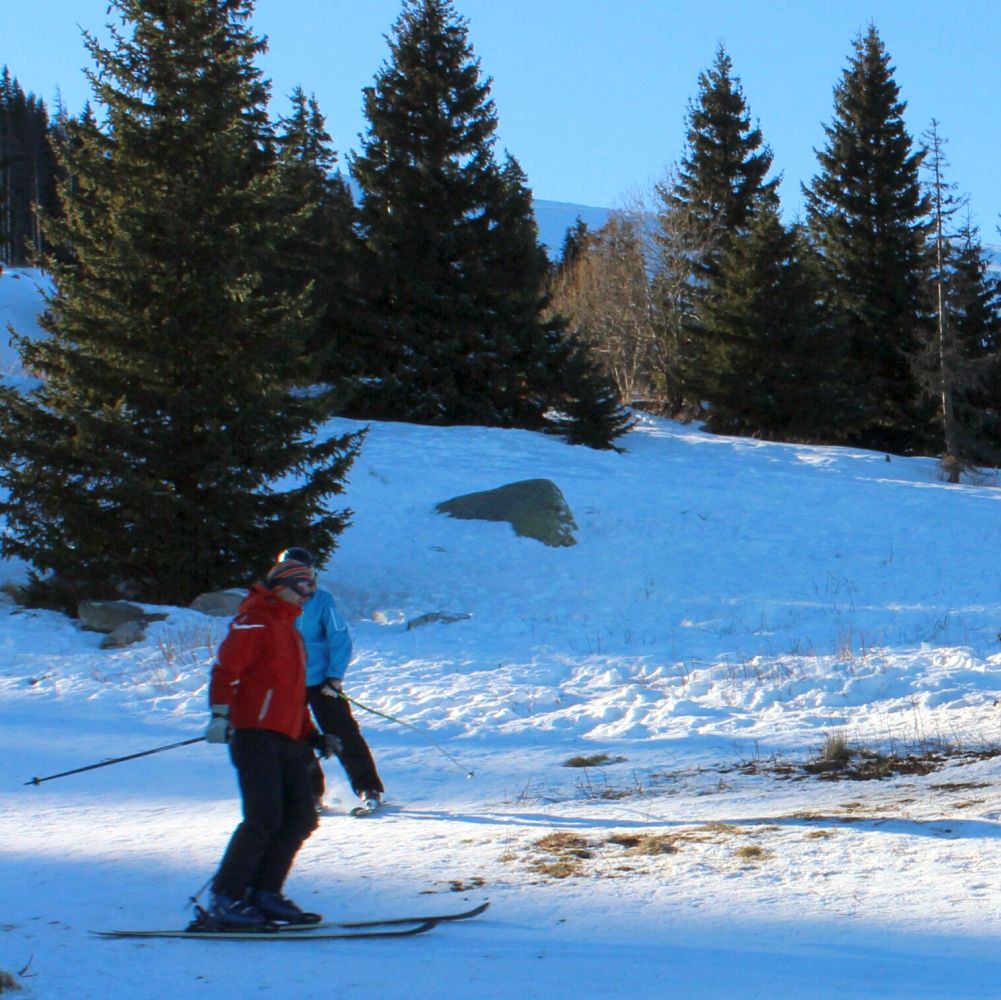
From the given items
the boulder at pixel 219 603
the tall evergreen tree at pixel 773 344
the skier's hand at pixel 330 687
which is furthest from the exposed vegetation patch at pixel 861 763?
the tall evergreen tree at pixel 773 344

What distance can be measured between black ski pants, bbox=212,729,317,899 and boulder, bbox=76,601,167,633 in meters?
8.80

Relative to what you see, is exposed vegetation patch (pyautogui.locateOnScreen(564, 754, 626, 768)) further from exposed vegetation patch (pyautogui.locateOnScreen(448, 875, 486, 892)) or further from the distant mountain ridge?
the distant mountain ridge

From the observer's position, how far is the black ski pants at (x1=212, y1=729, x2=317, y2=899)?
5.00 meters

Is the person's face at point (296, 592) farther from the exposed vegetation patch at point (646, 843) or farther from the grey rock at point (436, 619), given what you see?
the grey rock at point (436, 619)

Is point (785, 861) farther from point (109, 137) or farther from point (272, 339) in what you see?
point (109, 137)

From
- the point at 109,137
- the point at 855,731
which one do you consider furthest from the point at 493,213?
the point at 855,731

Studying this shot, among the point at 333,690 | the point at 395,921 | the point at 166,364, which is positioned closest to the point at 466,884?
the point at 395,921

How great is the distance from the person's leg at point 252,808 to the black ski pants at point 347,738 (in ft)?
7.16

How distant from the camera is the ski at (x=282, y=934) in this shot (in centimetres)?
468

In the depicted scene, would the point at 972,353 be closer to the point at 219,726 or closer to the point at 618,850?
the point at 618,850

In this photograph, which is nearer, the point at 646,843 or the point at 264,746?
the point at 264,746

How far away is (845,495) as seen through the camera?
851 inches

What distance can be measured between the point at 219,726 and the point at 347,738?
2544 millimetres

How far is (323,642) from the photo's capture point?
7.45 m
